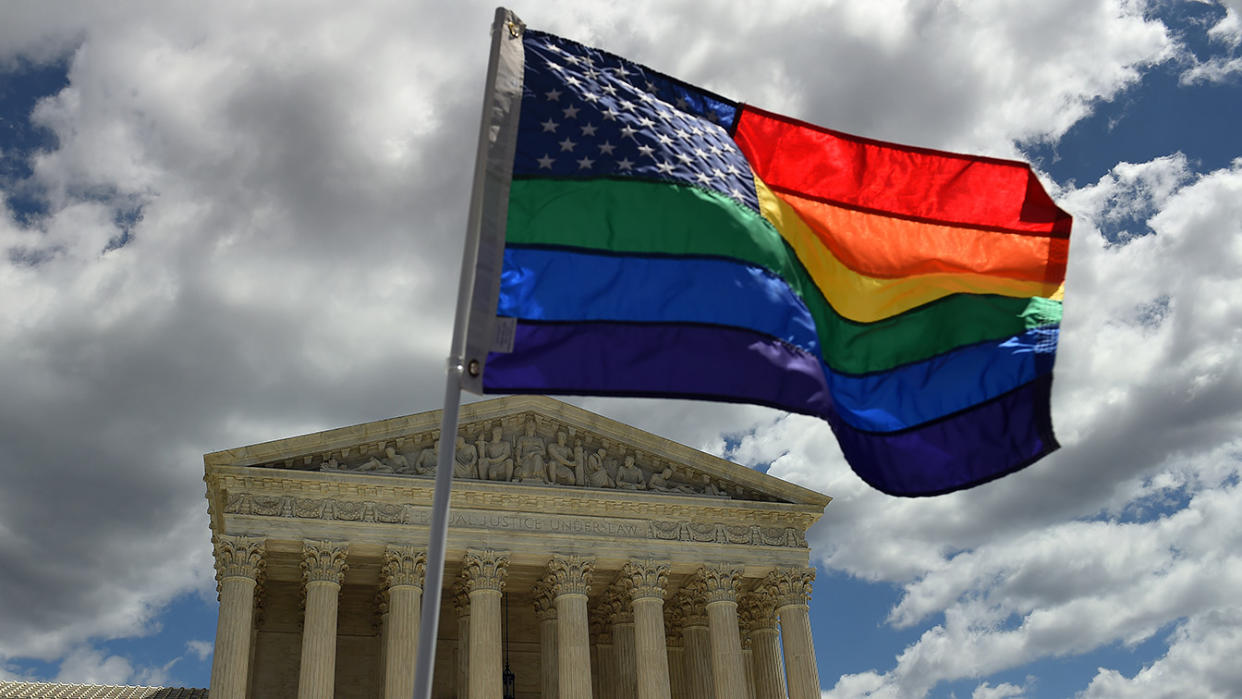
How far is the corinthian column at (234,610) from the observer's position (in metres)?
32.4

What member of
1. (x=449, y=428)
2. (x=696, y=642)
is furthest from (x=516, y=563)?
(x=449, y=428)

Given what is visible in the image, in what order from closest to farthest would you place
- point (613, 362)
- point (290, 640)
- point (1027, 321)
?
point (613, 362), point (1027, 321), point (290, 640)

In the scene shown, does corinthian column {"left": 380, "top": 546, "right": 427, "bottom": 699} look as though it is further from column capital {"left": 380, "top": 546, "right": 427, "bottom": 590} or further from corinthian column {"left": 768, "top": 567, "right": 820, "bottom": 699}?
corinthian column {"left": 768, "top": 567, "right": 820, "bottom": 699}

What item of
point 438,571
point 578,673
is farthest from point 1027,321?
point 578,673

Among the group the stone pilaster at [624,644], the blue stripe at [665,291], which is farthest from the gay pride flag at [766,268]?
the stone pilaster at [624,644]

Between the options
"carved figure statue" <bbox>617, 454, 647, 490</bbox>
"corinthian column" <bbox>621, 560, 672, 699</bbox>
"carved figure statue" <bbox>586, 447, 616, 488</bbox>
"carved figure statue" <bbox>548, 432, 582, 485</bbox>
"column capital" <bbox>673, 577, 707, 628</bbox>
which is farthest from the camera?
"column capital" <bbox>673, 577, 707, 628</bbox>

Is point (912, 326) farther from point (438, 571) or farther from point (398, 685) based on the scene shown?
point (398, 685)

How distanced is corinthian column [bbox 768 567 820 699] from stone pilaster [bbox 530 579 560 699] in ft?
26.0

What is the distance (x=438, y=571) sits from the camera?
7.80 m

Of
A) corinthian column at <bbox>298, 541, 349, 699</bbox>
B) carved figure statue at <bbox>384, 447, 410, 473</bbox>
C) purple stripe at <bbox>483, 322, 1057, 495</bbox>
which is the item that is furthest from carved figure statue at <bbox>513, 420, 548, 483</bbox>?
purple stripe at <bbox>483, 322, 1057, 495</bbox>

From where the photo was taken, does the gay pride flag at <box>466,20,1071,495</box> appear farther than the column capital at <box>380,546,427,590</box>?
No

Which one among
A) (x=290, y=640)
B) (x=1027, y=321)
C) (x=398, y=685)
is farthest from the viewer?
(x=290, y=640)

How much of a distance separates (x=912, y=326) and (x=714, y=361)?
7.37ft

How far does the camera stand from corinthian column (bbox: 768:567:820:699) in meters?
37.7
